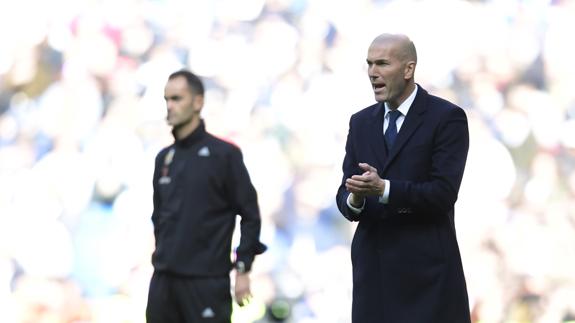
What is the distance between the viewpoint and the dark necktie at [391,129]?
3.58m

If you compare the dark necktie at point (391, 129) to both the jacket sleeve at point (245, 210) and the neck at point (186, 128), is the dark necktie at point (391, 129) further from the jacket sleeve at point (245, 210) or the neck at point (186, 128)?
the neck at point (186, 128)

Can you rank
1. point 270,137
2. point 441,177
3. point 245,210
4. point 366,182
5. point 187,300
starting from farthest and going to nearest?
point 270,137, point 245,210, point 187,300, point 441,177, point 366,182

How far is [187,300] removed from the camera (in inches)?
170

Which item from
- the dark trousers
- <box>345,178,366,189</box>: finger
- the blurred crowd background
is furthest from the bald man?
the blurred crowd background

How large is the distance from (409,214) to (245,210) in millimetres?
1053

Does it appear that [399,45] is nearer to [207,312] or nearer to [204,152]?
[204,152]

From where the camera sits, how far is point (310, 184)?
19.3 ft

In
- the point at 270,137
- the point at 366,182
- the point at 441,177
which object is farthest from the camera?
the point at 270,137

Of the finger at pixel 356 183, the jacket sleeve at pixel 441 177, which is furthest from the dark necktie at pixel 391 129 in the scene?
the finger at pixel 356 183

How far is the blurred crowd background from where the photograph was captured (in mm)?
5859

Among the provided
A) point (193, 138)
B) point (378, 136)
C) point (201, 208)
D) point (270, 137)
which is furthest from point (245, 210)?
point (270, 137)

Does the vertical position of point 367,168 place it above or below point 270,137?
below

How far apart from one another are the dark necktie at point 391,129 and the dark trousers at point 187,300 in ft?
3.51

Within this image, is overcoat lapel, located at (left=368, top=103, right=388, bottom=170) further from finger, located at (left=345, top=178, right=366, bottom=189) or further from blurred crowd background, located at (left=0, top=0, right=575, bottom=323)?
blurred crowd background, located at (left=0, top=0, right=575, bottom=323)
